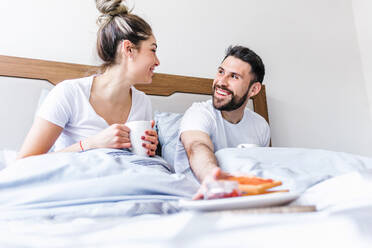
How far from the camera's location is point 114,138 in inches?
43.6

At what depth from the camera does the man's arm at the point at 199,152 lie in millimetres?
1158

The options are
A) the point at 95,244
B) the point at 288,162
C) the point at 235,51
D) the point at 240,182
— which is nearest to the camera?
the point at 95,244

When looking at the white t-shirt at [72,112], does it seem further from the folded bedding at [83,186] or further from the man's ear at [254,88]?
the man's ear at [254,88]

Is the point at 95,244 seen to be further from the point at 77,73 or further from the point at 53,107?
the point at 77,73

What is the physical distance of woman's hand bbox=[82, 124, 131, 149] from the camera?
111 cm

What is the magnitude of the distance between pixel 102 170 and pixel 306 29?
2.09 meters

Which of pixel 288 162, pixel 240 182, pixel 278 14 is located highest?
pixel 278 14

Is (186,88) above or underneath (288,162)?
above

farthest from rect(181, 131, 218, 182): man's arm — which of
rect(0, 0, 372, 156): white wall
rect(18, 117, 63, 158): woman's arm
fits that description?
rect(0, 0, 372, 156): white wall

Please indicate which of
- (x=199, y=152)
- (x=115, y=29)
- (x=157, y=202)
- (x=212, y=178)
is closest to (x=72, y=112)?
(x=115, y=29)

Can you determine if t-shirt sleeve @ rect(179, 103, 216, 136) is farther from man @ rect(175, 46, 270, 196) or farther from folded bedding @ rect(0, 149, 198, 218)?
folded bedding @ rect(0, 149, 198, 218)

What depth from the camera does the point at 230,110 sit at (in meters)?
1.61

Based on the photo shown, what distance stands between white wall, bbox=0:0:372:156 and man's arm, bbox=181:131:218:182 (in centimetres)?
66

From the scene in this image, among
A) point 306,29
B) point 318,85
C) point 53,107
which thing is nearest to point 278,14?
point 306,29
